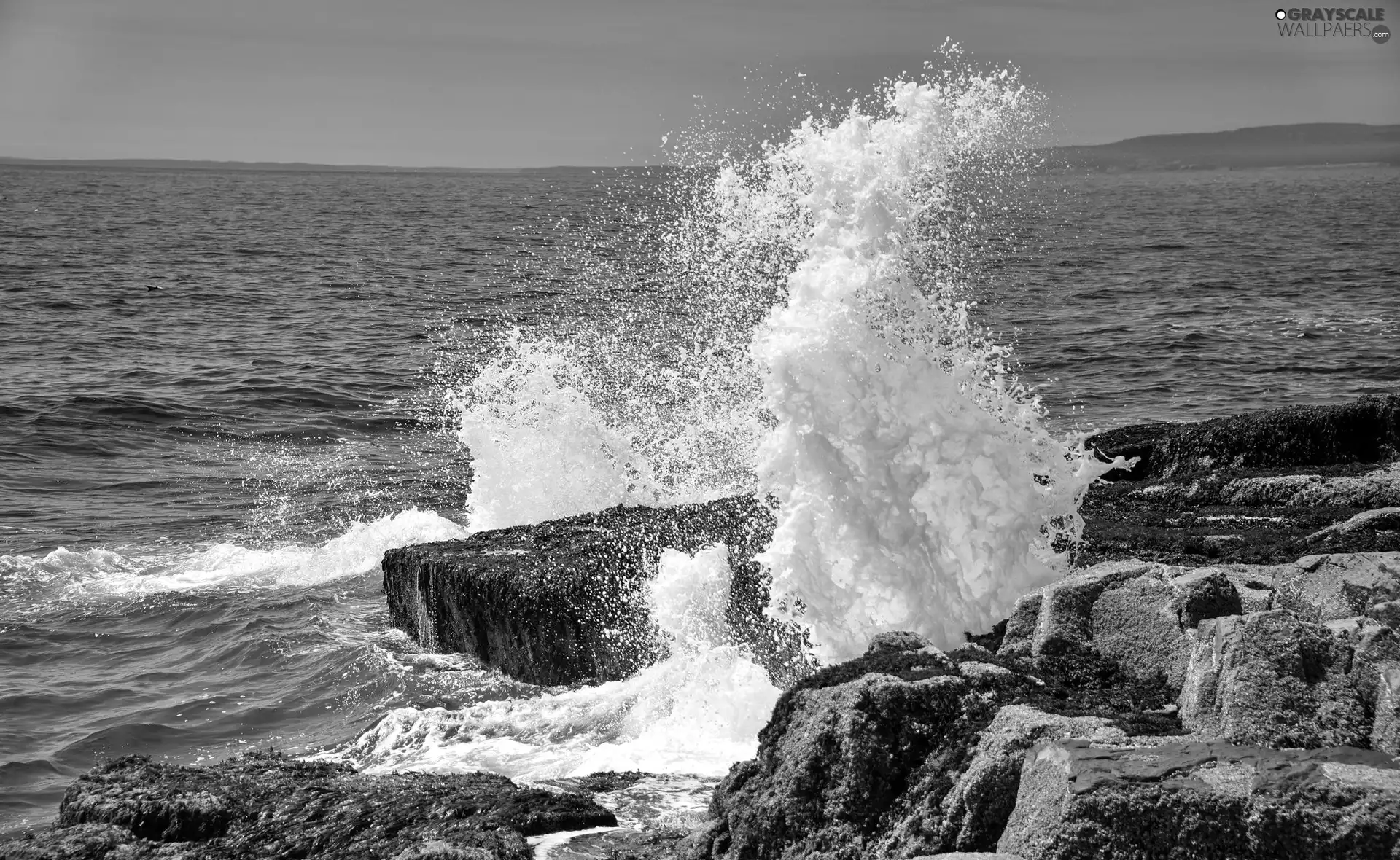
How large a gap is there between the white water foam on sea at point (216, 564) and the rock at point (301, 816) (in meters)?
5.57

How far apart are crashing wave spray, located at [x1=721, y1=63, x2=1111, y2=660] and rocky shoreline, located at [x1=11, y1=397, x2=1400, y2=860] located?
17.4 inches

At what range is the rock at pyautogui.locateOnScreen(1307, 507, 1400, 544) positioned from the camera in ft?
20.9

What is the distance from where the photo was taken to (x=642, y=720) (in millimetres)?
7297

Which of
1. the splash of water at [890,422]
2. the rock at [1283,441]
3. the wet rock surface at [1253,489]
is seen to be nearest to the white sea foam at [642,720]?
the splash of water at [890,422]

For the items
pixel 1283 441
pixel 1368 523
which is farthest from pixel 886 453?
pixel 1283 441

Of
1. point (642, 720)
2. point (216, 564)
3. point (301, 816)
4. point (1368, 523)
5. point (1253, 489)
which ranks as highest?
point (1368, 523)

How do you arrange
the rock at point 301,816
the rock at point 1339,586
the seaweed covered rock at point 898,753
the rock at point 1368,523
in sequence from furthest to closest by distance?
the rock at point 1368,523
the rock at point 301,816
the rock at point 1339,586
the seaweed covered rock at point 898,753

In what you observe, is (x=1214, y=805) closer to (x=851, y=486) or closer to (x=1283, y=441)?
(x=851, y=486)

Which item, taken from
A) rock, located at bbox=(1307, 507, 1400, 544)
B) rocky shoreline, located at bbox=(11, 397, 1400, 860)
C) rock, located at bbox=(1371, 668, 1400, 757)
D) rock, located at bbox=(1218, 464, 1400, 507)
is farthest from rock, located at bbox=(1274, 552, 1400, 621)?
rock, located at bbox=(1218, 464, 1400, 507)

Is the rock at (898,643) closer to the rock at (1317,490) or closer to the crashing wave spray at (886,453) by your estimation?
the crashing wave spray at (886,453)

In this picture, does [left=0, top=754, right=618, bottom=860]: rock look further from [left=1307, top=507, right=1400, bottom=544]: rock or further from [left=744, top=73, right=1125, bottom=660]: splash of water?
[left=1307, top=507, right=1400, bottom=544]: rock

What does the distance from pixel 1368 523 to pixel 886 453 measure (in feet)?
7.97

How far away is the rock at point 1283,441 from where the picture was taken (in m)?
9.05

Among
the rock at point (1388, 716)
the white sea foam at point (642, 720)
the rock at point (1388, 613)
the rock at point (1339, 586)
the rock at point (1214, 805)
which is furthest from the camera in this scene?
the white sea foam at point (642, 720)
